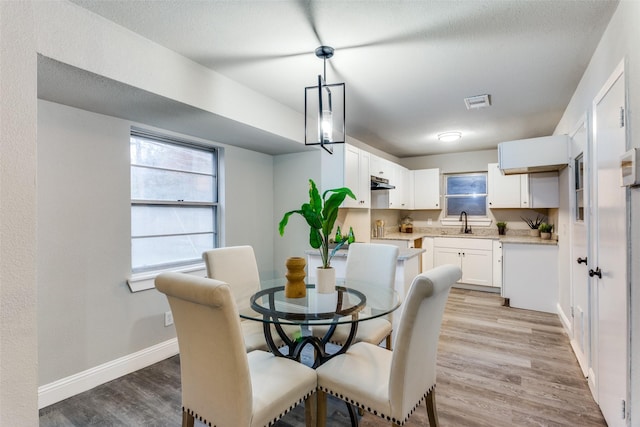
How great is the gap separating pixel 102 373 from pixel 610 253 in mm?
3510

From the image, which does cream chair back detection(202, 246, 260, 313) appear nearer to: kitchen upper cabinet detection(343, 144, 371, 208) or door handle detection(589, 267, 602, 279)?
kitchen upper cabinet detection(343, 144, 371, 208)

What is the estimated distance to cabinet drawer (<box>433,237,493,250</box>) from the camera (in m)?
4.92

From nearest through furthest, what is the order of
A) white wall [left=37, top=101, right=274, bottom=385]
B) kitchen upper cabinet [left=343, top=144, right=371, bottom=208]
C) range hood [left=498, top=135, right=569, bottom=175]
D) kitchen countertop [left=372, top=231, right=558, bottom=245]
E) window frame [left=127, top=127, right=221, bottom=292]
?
white wall [left=37, top=101, right=274, bottom=385], window frame [left=127, top=127, right=221, bottom=292], range hood [left=498, top=135, right=569, bottom=175], kitchen upper cabinet [left=343, top=144, right=371, bottom=208], kitchen countertop [left=372, top=231, right=558, bottom=245]

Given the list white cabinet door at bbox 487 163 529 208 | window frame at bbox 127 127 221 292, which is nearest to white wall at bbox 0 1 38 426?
window frame at bbox 127 127 221 292

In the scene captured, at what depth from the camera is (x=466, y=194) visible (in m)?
5.76

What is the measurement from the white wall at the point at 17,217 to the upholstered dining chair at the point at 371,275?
170cm

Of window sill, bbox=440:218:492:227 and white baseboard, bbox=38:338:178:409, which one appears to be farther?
window sill, bbox=440:218:492:227

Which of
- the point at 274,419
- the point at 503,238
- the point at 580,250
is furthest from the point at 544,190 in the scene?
the point at 274,419

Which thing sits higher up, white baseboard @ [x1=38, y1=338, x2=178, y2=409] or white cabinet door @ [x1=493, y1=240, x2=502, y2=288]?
white cabinet door @ [x1=493, y1=240, x2=502, y2=288]

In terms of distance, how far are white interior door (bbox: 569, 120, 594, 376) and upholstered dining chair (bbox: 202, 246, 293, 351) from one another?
2297 mm

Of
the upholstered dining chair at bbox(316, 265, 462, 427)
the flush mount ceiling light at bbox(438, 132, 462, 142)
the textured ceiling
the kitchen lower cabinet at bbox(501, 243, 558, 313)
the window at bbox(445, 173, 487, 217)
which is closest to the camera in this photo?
the upholstered dining chair at bbox(316, 265, 462, 427)

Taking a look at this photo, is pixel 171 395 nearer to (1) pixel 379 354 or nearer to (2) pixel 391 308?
(1) pixel 379 354

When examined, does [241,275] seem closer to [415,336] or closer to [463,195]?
[415,336]

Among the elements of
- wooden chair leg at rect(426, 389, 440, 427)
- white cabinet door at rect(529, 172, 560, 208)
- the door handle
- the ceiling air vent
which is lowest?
wooden chair leg at rect(426, 389, 440, 427)
